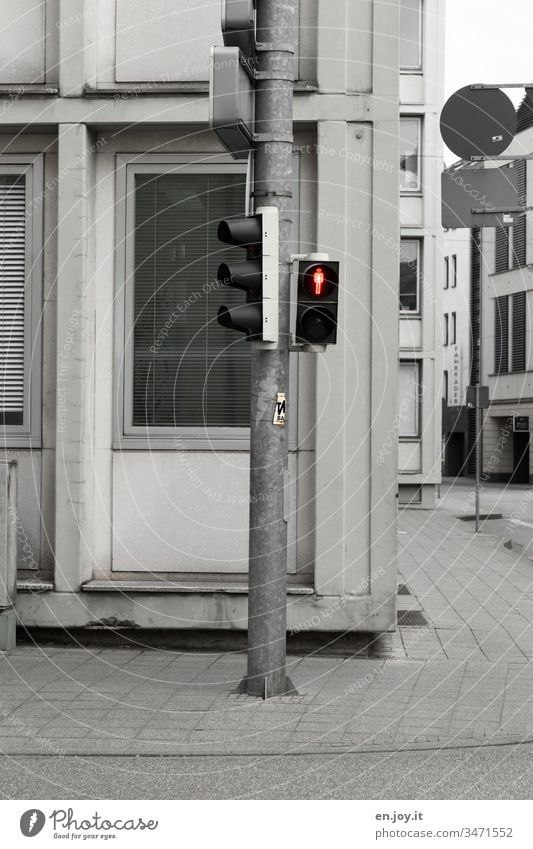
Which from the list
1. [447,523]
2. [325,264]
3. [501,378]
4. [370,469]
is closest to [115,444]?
[370,469]

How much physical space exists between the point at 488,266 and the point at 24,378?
129ft

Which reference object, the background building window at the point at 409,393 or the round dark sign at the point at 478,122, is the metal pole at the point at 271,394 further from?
the background building window at the point at 409,393

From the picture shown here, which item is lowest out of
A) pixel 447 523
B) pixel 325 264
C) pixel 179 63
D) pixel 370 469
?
pixel 447 523

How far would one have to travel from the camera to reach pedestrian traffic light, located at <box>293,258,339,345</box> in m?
7.49

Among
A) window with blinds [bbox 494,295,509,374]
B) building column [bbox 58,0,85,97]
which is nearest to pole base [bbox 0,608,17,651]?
building column [bbox 58,0,85,97]

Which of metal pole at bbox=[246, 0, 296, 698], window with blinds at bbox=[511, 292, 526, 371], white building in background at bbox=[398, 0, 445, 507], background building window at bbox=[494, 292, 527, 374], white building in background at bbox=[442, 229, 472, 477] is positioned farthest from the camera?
white building in background at bbox=[442, 229, 472, 477]

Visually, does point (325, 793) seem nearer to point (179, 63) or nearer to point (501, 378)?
point (179, 63)

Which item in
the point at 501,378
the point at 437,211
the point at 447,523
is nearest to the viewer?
the point at 447,523

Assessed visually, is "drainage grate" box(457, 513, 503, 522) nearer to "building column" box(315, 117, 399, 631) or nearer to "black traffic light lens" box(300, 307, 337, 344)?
"building column" box(315, 117, 399, 631)

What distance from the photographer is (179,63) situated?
9.39m

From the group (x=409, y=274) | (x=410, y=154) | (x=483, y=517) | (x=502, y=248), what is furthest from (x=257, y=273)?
(x=502, y=248)

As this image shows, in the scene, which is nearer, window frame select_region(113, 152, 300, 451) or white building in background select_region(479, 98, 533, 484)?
window frame select_region(113, 152, 300, 451)

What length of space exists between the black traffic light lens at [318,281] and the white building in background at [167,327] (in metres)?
1.60

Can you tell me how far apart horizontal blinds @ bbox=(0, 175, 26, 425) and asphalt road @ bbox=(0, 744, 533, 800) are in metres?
4.00
